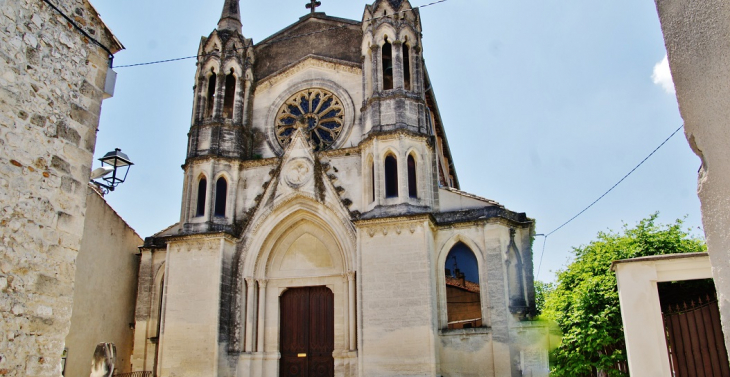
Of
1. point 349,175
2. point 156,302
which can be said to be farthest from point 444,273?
point 156,302

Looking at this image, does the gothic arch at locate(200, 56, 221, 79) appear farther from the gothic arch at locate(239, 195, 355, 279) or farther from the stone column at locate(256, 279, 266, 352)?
the stone column at locate(256, 279, 266, 352)

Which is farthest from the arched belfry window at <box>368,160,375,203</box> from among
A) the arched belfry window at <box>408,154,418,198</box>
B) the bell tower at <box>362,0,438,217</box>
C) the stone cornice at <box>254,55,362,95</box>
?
the stone cornice at <box>254,55,362,95</box>

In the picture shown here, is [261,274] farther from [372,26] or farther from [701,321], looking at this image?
[701,321]

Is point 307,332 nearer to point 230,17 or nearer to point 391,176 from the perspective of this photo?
point 391,176

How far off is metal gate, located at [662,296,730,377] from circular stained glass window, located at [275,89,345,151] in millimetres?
10927

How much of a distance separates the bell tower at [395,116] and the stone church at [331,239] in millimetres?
42

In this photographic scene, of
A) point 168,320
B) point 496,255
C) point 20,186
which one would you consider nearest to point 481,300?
point 496,255

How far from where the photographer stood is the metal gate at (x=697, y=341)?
874 centimetres

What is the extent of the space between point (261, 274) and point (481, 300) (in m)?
6.07

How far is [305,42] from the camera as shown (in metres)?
19.1

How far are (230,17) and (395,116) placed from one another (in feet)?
23.9

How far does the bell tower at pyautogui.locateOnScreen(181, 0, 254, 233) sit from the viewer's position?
16875 mm

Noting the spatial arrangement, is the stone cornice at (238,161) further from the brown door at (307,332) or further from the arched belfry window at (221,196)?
the brown door at (307,332)

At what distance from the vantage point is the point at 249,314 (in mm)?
16078
